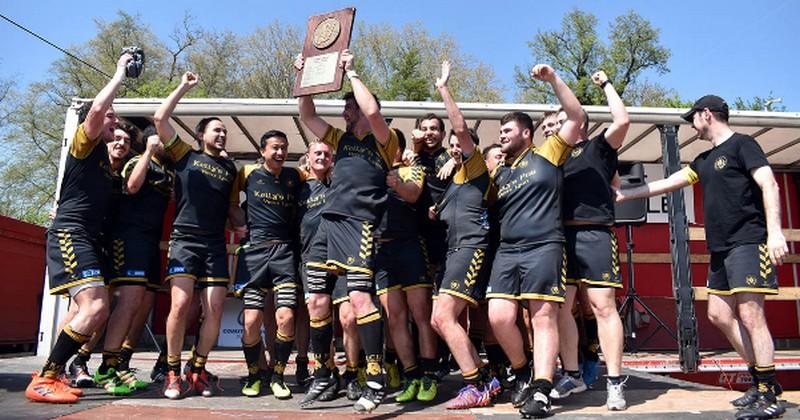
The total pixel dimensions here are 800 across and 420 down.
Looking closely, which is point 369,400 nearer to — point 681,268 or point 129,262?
point 129,262

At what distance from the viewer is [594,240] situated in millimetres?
3836

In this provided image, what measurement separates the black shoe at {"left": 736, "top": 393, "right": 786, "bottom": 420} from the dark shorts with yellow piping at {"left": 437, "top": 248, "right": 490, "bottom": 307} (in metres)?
1.64

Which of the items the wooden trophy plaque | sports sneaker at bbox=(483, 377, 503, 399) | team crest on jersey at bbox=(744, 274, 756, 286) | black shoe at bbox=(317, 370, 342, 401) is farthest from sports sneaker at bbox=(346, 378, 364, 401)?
team crest on jersey at bbox=(744, 274, 756, 286)

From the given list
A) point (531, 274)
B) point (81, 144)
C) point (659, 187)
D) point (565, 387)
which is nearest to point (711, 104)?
point (659, 187)

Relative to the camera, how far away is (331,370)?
4.20 meters

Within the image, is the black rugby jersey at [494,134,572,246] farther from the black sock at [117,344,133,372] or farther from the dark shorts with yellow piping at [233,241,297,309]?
the black sock at [117,344,133,372]

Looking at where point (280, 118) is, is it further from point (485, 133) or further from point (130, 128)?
point (485, 133)

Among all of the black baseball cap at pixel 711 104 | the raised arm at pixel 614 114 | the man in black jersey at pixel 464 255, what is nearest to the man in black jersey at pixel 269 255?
the man in black jersey at pixel 464 255

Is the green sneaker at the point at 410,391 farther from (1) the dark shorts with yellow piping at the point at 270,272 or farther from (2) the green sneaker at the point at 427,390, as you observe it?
(1) the dark shorts with yellow piping at the point at 270,272

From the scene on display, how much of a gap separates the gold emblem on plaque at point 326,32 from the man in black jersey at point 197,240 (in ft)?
3.45

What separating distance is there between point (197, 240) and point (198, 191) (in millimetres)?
369

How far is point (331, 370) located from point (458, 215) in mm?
1470

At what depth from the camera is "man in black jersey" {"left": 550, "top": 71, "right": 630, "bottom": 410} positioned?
146 inches

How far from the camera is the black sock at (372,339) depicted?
373cm
